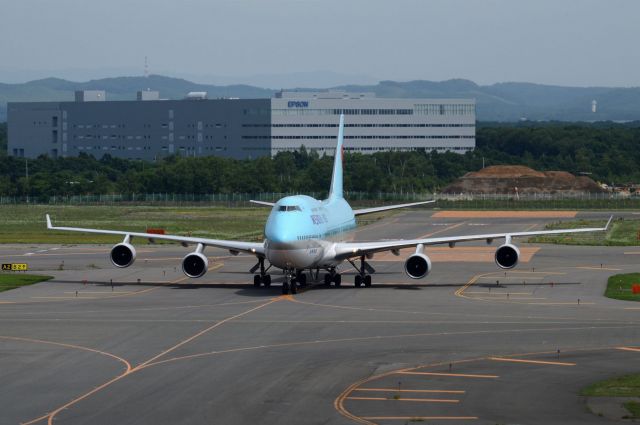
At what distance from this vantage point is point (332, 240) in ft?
216

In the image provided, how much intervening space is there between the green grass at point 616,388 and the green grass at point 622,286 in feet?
73.1

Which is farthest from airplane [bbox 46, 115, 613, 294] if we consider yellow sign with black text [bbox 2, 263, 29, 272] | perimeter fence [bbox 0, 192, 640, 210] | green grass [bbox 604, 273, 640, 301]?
perimeter fence [bbox 0, 192, 640, 210]

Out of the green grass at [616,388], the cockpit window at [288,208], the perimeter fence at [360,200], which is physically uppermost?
the cockpit window at [288,208]

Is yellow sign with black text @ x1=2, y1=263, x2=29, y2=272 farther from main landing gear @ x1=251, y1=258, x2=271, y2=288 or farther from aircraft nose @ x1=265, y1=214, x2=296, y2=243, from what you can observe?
aircraft nose @ x1=265, y1=214, x2=296, y2=243

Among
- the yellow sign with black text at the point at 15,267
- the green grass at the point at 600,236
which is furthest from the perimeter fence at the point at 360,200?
the yellow sign with black text at the point at 15,267

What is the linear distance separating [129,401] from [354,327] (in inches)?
663

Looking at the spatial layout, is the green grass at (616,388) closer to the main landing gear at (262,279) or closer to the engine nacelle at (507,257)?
the engine nacelle at (507,257)

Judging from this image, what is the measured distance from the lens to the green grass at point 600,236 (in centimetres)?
9838

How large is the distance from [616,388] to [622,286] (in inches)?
1167

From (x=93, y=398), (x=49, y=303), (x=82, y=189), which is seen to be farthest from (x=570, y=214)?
(x=93, y=398)

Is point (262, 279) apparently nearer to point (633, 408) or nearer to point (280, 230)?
point (280, 230)

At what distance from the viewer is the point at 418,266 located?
208 feet

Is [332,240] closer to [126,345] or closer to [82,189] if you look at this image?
[126,345]

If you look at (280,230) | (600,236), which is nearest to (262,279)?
(280,230)
